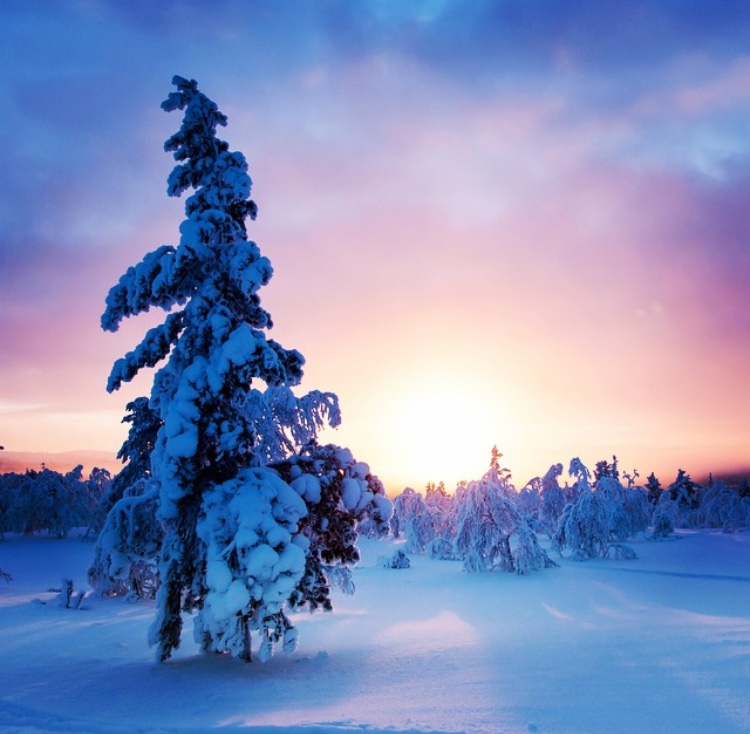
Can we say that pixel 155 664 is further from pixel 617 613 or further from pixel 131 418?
pixel 131 418

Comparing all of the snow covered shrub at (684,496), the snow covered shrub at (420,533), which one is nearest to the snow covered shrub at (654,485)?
the snow covered shrub at (684,496)

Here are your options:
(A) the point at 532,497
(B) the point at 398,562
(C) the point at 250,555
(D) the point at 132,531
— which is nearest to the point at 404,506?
(A) the point at 532,497

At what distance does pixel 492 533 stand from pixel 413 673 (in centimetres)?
1991

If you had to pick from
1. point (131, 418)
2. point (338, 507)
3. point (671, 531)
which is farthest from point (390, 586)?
point (671, 531)

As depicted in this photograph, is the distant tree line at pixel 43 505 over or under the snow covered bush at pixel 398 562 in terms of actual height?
over

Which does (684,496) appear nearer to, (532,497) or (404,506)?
(532,497)

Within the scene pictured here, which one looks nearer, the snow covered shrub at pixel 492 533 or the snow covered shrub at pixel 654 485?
the snow covered shrub at pixel 492 533

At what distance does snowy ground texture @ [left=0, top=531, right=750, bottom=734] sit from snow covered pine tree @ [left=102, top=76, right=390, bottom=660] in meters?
1.16

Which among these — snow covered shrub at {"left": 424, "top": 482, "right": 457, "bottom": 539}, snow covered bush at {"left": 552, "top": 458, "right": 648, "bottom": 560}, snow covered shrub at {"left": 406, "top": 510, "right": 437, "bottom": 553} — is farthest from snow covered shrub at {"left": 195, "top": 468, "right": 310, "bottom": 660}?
snow covered shrub at {"left": 406, "top": 510, "right": 437, "bottom": 553}

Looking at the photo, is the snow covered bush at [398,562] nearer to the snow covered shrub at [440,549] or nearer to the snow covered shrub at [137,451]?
the snow covered shrub at [440,549]

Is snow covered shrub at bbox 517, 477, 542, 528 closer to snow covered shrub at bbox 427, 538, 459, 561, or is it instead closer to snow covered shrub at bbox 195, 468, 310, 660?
snow covered shrub at bbox 427, 538, 459, 561

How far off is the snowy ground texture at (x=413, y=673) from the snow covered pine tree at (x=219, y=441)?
1.16m

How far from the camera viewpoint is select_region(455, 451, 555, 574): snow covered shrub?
26.7 metres

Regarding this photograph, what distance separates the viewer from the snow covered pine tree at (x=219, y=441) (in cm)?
865
